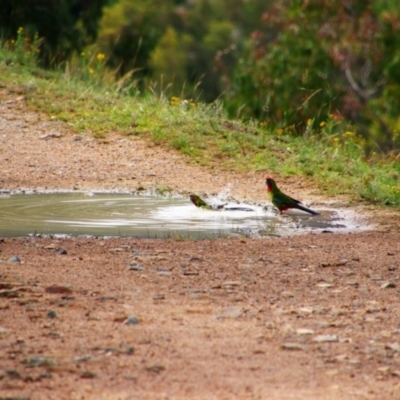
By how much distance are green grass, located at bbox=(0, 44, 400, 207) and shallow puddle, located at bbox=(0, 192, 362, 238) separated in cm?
157

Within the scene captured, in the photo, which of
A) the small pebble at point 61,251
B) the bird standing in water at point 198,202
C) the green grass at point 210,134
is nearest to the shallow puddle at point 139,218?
the bird standing in water at point 198,202

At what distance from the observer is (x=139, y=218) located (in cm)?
926

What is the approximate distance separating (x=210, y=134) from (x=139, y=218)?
4.26m

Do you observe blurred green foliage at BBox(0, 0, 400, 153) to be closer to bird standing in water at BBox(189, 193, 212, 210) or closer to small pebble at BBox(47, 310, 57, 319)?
bird standing in water at BBox(189, 193, 212, 210)

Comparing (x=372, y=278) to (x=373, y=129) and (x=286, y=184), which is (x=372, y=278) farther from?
(x=373, y=129)

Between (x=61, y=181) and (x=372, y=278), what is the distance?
17.9ft

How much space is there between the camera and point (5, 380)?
14.7ft

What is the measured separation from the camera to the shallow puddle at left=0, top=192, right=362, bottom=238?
8.55 meters

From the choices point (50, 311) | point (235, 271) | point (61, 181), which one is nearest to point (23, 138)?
point (61, 181)

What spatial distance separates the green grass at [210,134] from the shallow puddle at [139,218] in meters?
1.57

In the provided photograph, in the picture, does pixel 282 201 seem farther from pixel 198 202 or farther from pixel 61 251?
pixel 61 251

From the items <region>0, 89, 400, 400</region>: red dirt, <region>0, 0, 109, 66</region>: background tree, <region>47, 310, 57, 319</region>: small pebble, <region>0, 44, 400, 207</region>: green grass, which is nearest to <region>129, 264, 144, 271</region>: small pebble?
<region>0, 89, 400, 400</region>: red dirt

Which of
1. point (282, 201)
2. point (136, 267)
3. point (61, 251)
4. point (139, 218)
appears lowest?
point (139, 218)

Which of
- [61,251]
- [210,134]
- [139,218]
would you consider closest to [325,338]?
[61,251]
